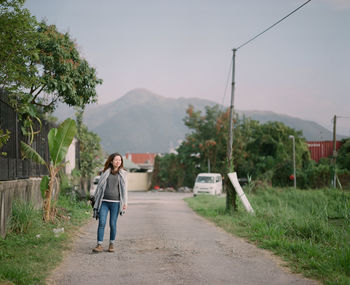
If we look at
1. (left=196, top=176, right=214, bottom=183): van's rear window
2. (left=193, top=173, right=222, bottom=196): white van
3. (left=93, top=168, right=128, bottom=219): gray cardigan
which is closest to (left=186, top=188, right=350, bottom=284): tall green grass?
(left=93, top=168, right=128, bottom=219): gray cardigan

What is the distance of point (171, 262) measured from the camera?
7426 mm

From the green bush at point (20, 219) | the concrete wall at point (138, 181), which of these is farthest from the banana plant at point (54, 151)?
the concrete wall at point (138, 181)

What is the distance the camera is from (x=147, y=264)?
7.24 meters

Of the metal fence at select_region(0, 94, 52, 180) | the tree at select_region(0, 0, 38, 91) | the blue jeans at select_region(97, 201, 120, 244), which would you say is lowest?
the blue jeans at select_region(97, 201, 120, 244)

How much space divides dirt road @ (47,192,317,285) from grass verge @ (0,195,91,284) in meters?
0.25

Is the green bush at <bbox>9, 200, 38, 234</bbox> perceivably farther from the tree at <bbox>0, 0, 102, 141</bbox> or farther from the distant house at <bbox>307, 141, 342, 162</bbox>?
the distant house at <bbox>307, 141, 342, 162</bbox>

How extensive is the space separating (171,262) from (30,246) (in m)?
2.96

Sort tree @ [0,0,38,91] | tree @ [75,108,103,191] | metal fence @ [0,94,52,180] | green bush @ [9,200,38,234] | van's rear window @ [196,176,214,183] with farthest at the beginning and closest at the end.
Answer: van's rear window @ [196,176,214,183], tree @ [75,108,103,191], metal fence @ [0,94,52,180], green bush @ [9,200,38,234], tree @ [0,0,38,91]

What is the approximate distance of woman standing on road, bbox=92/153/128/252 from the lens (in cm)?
859

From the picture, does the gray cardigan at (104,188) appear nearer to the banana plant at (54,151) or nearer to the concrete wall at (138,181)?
the banana plant at (54,151)

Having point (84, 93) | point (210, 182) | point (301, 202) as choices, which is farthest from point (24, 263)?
point (210, 182)

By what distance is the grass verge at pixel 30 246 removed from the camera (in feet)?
20.5

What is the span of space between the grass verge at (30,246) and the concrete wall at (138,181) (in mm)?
37919

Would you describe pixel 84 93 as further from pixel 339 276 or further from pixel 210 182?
pixel 210 182
